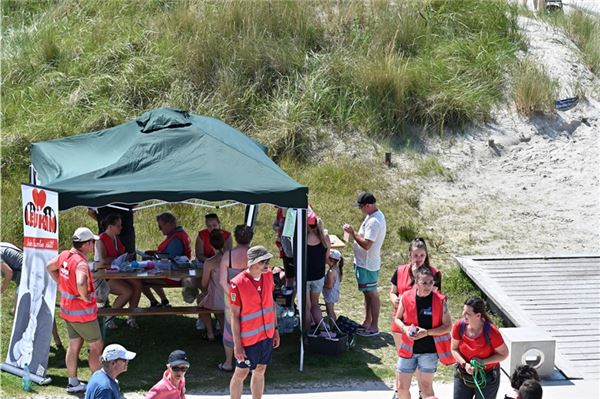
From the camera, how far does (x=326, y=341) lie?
418 inches

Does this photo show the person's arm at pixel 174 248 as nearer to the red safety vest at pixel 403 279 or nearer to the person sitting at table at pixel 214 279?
the person sitting at table at pixel 214 279

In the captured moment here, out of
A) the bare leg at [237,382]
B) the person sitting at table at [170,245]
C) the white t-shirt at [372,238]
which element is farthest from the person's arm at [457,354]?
the person sitting at table at [170,245]

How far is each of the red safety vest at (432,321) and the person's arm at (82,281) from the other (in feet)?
9.25

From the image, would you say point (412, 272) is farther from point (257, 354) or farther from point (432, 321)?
point (257, 354)

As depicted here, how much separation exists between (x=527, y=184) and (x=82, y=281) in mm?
10016

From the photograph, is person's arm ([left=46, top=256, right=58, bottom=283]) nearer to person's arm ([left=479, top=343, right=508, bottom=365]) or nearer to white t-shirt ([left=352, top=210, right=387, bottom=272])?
white t-shirt ([left=352, top=210, right=387, bottom=272])

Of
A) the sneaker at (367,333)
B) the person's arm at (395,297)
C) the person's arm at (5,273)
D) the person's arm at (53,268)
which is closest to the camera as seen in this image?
the person's arm at (395,297)

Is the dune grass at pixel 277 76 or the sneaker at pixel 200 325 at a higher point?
the dune grass at pixel 277 76

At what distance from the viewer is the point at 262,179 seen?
10.5m

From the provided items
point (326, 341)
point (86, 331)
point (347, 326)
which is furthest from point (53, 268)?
point (347, 326)

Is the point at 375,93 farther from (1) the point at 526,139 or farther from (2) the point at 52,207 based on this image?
(2) the point at 52,207

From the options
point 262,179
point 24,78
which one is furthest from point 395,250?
point 24,78

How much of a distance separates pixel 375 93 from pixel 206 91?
3071mm

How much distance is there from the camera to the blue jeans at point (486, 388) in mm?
7879
